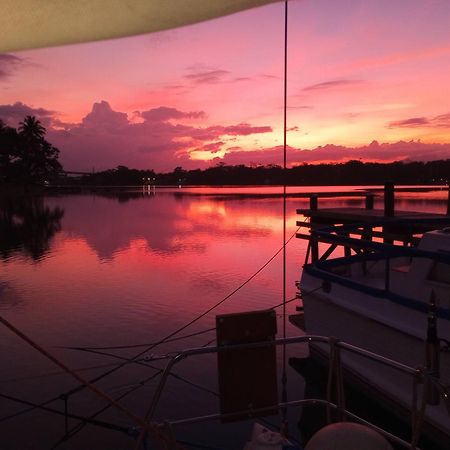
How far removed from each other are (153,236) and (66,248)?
10055mm

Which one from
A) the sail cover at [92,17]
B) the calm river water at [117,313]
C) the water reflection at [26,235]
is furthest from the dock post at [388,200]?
the water reflection at [26,235]

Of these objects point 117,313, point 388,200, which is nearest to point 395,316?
point 388,200

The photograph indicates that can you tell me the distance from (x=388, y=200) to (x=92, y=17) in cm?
1721

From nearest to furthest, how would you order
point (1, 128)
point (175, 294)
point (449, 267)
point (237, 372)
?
1. point (237, 372)
2. point (449, 267)
3. point (175, 294)
4. point (1, 128)

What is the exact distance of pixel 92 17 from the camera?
3766 mm

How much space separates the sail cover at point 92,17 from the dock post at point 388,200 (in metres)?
16.2

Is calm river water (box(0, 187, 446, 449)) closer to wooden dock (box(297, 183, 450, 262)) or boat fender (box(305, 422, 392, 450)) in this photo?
wooden dock (box(297, 183, 450, 262))

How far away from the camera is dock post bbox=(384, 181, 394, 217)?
1894cm

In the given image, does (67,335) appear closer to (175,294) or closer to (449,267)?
(175,294)

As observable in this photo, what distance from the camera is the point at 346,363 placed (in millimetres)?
10703

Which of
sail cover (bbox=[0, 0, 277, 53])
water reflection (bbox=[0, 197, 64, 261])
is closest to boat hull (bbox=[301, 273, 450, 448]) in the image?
sail cover (bbox=[0, 0, 277, 53])

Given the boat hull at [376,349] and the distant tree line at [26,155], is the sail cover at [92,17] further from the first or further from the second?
the distant tree line at [26,155]

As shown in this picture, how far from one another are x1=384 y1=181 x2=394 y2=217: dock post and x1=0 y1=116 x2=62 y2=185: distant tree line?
334 ft

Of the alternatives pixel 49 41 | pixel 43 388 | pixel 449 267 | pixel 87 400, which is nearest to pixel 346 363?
pixel 449 267
